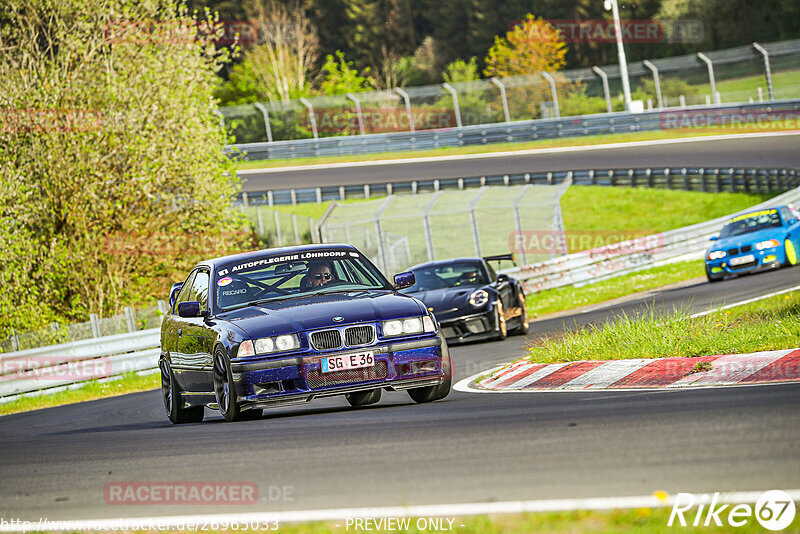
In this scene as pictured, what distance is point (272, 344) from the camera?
28.3ft

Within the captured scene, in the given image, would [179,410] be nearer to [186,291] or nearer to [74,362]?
[186,291]

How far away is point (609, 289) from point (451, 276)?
270 inches

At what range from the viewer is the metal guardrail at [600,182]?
3397cm

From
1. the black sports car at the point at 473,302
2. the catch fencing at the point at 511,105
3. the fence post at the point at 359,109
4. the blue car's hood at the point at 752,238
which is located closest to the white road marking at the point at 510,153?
the catch fencing at the point at 511,105

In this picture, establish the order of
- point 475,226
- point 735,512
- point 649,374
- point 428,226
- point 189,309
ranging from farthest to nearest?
point 475,226
point 428,226
point 189,309
point 649,374
point 735,512

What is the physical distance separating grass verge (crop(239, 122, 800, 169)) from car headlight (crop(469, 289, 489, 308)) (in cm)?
2839

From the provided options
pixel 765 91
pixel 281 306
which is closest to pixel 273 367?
pixel 281 306

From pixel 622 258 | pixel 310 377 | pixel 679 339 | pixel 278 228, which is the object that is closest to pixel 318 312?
pixel 310 377

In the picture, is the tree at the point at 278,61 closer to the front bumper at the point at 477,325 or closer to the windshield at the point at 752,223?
the windshield at the point at 752,223

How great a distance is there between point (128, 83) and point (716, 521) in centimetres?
2140

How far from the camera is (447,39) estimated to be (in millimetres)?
92500

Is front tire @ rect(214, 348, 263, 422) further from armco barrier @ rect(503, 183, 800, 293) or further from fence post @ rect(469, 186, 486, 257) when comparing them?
fence post @ rect(469, 186, 486, 257)

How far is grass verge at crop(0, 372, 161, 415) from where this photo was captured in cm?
1731

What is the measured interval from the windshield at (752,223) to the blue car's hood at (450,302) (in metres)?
7.69
